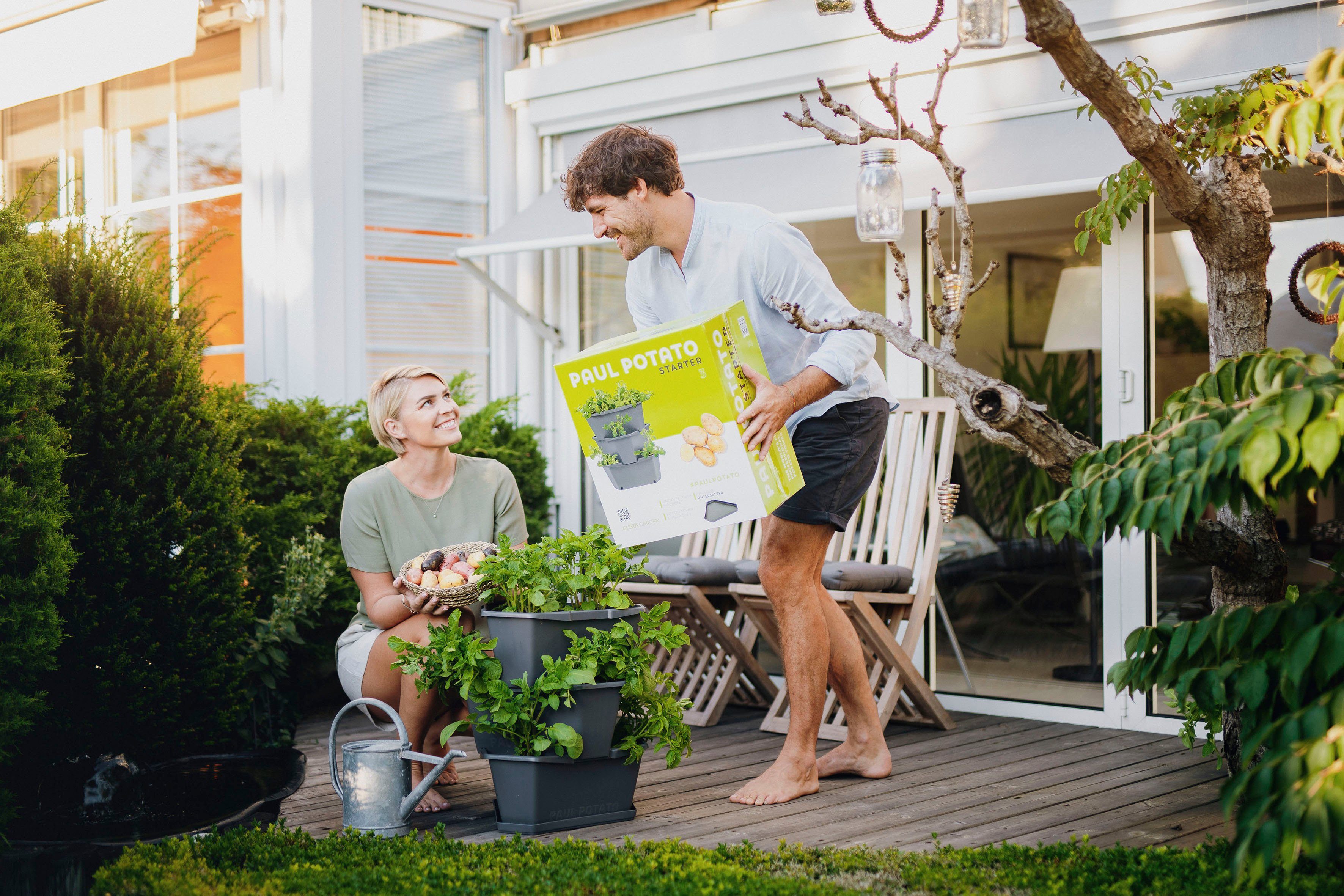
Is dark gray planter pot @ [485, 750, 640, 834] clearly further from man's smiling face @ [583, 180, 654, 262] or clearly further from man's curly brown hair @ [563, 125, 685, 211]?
man's curly brown hair @ [563, 125, 685, 211]

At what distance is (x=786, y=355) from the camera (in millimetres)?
3436

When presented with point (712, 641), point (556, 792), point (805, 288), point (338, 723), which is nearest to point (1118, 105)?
point (805, 288)

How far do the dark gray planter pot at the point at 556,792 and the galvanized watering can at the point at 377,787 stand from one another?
0.54ft

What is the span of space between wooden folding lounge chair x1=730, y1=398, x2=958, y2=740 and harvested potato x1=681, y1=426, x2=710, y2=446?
142cm

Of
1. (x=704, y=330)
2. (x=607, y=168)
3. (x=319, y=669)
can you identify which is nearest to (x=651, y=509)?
(x=704, y=330)

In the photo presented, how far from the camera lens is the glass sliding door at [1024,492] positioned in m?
4.66

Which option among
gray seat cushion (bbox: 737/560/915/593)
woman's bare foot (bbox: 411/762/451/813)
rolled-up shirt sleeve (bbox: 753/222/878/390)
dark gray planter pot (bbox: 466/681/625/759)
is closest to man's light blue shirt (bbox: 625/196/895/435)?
rolled-up shirt sleeve (bbox: 753/222/878/390)

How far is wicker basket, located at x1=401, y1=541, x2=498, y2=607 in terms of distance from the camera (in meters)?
3.38

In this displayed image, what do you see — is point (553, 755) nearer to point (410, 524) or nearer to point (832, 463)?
point (410, 524)

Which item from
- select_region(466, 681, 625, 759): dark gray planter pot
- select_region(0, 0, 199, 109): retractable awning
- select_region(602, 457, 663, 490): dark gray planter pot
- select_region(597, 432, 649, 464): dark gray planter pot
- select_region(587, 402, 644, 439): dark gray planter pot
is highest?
select_region(0, 0, 199, 109): retractable awning

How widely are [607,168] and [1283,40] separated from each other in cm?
232

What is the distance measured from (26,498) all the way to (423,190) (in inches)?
130

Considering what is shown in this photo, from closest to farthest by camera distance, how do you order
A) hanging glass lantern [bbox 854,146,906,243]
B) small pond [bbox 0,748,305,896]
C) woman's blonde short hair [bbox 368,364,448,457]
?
small pond [bbox 0,748,305,896] < woman's blonde short hair [bbox 368,364,448,457] < hanging glass lantern [bbox 854,146,906,243]

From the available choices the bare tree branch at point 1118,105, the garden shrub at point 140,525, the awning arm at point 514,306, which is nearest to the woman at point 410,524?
the garden shrub at point 140,525
